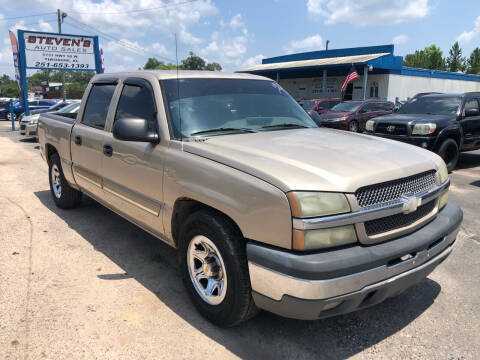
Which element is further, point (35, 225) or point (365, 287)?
point (35, 225)

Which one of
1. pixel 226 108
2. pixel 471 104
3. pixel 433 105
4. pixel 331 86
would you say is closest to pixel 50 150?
pixel 226 108

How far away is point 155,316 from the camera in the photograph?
2980 mm

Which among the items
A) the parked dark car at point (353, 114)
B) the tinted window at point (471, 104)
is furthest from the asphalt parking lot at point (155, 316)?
the parked dark car at point (353, 114)

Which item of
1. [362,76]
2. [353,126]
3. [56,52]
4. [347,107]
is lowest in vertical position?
[353,126]

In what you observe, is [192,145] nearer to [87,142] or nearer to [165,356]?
[165,356]

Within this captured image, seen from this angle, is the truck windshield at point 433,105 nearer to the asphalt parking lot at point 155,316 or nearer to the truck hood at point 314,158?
the asphalt parking lot at point 155,316

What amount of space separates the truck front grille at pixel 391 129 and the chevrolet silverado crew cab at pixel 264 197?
523 cm

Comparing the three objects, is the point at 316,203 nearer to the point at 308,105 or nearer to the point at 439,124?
the point at 439,124

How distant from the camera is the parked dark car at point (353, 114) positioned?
15.6m

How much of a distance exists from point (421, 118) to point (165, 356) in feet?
25.6

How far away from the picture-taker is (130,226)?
16.3 ft

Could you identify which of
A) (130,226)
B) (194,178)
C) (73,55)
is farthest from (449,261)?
(73,55)

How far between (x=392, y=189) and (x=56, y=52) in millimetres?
21229

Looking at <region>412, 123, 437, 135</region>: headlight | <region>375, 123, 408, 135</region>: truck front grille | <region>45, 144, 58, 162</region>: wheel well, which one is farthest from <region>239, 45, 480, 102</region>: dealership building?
<region>45, 144, 58, 162</region>: wheel well
